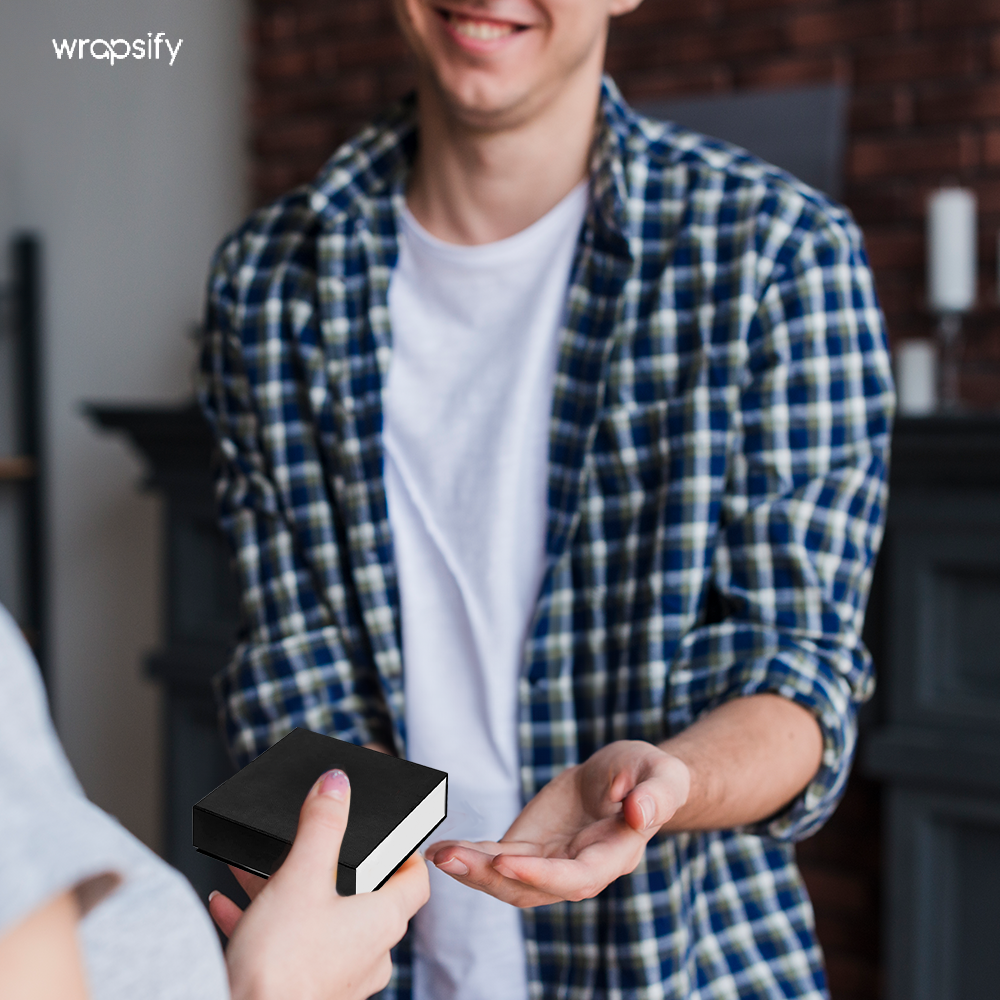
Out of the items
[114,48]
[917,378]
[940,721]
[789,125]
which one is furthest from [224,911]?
[114,48]

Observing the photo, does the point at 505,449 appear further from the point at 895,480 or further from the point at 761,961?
the point at 895,480

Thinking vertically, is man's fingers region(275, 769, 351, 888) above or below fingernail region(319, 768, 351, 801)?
below

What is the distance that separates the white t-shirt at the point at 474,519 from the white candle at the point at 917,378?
97 centimetres

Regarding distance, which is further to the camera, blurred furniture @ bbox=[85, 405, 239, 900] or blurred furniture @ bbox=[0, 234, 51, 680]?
blurred furniture @ bbox=[0, 234, 51, 680]

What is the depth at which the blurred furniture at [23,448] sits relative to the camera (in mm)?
2289

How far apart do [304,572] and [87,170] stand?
72.2 inches

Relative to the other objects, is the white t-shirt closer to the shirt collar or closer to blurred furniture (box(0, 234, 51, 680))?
A: the shirt collar

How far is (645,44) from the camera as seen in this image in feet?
6.64

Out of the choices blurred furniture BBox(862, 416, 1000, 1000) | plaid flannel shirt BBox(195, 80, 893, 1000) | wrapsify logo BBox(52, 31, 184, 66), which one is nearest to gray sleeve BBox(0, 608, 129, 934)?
plaid flannel shirt BBox(195, 80, 893, 1000)

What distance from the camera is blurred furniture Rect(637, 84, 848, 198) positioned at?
179 cm

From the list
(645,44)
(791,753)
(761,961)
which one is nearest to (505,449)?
(791,753)

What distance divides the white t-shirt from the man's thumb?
331mm

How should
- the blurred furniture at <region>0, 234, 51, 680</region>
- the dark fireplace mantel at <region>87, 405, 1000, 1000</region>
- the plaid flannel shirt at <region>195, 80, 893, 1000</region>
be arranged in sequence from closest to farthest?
the plaid flannel shirt at <region>195, 80, 893, 1000</region>, the dark fireplace mantel at <region>87, 405, 1000, 1000</region>, the blurred furniture at <region>0, 234, 51, 680</region>

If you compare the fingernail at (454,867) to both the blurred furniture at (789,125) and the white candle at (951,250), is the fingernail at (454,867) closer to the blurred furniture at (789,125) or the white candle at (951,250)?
the white candle at (951,250)
